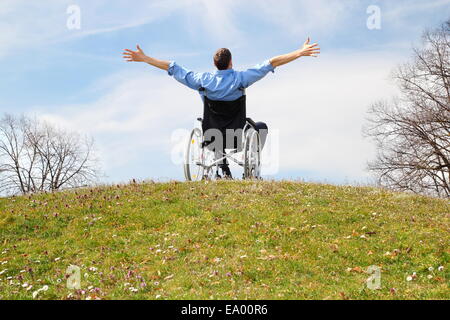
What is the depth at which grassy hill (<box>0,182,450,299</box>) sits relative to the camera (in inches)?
289

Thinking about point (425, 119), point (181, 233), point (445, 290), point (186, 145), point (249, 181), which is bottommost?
point (445, 290)

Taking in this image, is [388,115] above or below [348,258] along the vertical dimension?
above

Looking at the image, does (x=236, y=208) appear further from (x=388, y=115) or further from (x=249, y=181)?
(x=388, y=115)

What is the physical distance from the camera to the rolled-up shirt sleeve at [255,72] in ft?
38.6

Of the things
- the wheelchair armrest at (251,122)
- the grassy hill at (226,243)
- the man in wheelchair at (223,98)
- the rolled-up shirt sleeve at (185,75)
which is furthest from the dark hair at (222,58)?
the grassy hill at (226,243)

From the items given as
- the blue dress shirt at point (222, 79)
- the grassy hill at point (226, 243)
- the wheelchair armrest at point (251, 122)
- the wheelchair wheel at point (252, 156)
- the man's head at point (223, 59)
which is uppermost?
the man's head at point (223, 59)

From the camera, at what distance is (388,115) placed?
34.0 metres

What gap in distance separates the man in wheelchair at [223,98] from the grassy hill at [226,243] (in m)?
1.00

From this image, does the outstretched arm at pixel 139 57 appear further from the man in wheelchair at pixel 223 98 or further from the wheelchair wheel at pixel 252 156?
the wheelchair wheel at pixel 252 156

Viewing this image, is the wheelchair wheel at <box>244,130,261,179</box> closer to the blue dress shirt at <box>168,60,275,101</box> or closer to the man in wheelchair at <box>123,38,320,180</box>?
the man in wheelchair at <box>123,38,320,180</box>

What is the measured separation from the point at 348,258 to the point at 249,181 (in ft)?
14.3

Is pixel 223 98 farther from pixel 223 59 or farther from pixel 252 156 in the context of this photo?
pixel 252 156

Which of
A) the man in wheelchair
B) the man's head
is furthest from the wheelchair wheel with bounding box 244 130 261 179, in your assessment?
the man's head

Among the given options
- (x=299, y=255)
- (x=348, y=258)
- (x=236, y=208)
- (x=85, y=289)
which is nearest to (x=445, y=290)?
(x=348, y=258)
